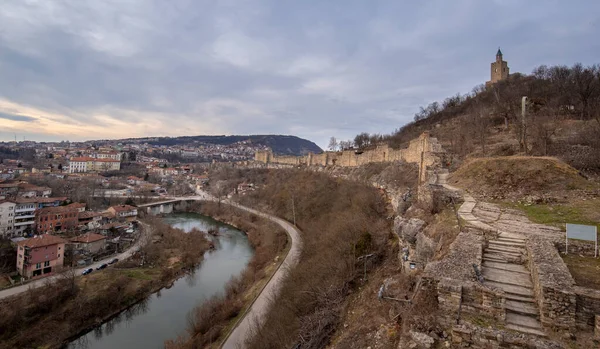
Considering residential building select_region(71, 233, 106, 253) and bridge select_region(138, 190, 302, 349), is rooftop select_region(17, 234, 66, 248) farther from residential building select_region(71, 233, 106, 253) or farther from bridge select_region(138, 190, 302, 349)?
bridge select_region(138, 190, 302, 349)

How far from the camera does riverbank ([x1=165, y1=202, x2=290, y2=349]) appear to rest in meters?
12.2

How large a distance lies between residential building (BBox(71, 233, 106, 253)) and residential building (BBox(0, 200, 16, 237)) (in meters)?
5.97

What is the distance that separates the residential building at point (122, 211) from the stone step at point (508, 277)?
35.2 meters

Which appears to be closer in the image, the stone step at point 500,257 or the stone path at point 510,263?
the stone path at point 510,263

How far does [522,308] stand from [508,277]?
903 millimetres

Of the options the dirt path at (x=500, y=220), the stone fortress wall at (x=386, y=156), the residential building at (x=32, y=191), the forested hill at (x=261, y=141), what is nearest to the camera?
the dirt path at (x=500, y=220)

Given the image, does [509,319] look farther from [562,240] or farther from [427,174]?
[427,174]

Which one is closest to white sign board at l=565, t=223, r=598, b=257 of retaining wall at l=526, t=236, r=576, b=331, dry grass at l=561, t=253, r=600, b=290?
dry grass at l=561, t=253, r=600, b=290

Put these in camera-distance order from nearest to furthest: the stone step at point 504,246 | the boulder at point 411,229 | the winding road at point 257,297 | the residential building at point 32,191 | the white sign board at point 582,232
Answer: the white sign board at point 582,232
the stone step at point 504,246
the boulder at point 411,229
the winding road at point 257,297
the residential building at point 32,191

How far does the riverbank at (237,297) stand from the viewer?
1218 centimetres

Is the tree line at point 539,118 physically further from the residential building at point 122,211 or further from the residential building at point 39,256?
the residential building at point 122,211

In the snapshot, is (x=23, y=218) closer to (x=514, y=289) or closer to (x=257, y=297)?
(x=257, y=297)

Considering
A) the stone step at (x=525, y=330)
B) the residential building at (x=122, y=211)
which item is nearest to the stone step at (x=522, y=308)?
the stone step at (x=525, y=330)

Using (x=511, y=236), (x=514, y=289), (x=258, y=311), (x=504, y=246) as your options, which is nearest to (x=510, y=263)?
(x=504, y=246)
